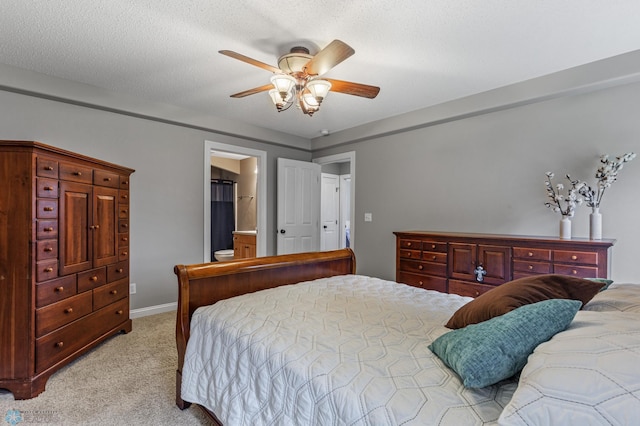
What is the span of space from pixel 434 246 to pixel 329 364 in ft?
7.61

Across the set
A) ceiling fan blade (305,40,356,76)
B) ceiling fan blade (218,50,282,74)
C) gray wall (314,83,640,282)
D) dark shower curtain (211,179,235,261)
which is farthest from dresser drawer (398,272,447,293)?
dark shower curtain (211,179,235,261)

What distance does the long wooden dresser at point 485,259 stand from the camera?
228 centimetres

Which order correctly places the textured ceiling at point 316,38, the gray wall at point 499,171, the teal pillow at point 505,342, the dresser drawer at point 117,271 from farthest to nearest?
the dresser drawer at point 117,271 → the gray wall at point 499,171 → the textured ceiling at point 316,38 → the teal pillow at point 505,342

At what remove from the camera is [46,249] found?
6.84ft

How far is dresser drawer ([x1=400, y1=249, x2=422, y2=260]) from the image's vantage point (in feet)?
10.5

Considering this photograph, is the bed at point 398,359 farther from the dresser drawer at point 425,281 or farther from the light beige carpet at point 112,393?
the dresser drawer at point 425,281

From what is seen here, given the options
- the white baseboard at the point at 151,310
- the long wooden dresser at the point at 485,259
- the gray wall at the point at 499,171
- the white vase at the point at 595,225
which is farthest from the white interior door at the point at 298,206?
the white vase at the point at 595,225

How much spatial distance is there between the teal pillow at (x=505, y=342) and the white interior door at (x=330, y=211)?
17.6ft

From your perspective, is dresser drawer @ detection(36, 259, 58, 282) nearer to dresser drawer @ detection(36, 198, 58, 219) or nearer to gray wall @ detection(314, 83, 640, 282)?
dresser drawer @ detection(36, 198, 58, 219)

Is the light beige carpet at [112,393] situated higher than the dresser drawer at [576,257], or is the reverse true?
the dresser drawer at [576,257]

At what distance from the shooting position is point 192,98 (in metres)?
3.37

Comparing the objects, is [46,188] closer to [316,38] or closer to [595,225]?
[316,38]

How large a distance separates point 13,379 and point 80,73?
2.49m

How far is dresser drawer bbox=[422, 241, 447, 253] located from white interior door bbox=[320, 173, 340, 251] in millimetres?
3340
